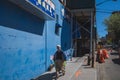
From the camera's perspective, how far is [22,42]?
12.2m

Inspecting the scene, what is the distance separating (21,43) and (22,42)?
14cm

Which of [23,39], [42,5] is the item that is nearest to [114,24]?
[42,5]

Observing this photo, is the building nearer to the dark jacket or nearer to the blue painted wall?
the blue painted wall

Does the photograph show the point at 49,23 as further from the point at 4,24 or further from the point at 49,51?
the point at 4,24

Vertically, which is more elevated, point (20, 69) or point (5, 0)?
point (5, 0)

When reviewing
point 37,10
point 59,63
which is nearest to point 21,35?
point 37,10

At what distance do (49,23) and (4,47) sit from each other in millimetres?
8488

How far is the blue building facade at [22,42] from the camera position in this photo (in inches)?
397

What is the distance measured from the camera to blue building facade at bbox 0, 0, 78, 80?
10.1 metres

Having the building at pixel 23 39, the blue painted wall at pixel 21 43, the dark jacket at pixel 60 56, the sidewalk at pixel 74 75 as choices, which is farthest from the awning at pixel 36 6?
the sidewalk at pixel 74 75

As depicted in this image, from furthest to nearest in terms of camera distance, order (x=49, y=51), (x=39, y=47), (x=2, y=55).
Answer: (x=49, y=51) < (x=39, y=47) < (x=2, y=55)

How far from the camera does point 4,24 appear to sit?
10.0 metres

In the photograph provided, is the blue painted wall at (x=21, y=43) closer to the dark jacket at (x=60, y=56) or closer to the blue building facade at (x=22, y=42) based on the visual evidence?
the blue building facade at (x=22, y=42)

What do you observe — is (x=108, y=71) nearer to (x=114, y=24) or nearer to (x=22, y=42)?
(x=22, y=42)
